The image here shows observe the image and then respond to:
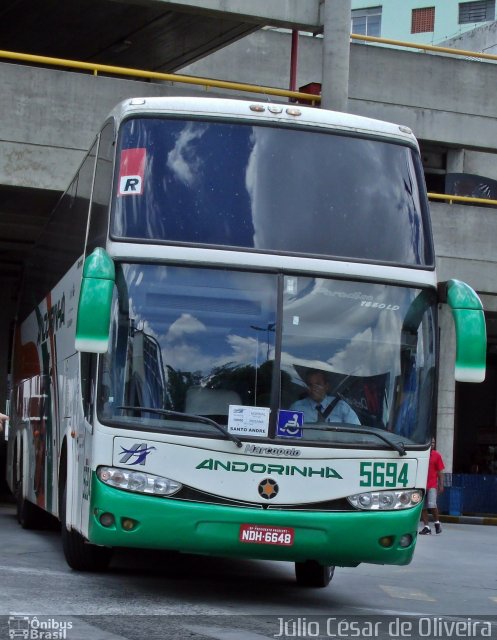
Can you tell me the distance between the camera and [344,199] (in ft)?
33.6

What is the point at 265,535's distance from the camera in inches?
375

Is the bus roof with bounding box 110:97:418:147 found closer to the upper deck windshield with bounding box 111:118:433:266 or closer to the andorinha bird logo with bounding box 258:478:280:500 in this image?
the upper deck windshield with bounding box 111:118:433:266

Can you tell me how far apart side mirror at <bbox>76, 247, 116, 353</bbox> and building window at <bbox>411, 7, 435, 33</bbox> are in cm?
4918

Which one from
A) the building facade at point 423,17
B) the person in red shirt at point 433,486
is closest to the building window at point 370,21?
the building facade at point 423,17

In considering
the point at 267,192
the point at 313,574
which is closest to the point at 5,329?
the point at 313,574

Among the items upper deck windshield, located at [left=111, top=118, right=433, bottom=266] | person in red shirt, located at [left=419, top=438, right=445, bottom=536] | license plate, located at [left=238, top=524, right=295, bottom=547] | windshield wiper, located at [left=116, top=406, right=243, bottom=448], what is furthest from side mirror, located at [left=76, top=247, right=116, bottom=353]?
person in red shirt, located at [left=419, top=438, right=445, bottom=536]

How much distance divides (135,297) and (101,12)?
47.8 ft

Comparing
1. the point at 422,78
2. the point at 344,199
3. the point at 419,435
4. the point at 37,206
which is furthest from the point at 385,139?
the point at 422,78

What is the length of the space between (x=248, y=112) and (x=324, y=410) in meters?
2.52

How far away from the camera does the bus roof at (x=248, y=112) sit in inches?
411

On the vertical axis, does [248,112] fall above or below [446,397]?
above

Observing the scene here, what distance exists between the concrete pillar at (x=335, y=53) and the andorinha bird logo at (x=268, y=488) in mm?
11890

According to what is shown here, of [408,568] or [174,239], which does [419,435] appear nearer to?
[174,239]

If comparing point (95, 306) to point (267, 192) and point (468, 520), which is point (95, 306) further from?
point (468, 520)
